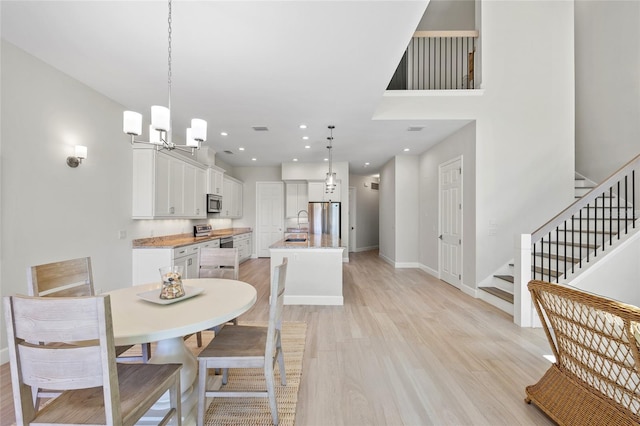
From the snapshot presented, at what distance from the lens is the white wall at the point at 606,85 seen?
405cm

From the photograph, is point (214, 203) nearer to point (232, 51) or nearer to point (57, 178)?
point (57, 178)

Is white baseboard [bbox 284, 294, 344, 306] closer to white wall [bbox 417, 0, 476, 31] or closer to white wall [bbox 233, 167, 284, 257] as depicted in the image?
white wall [bbox 233, 167, 284, 257]

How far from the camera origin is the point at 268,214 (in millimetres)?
8609

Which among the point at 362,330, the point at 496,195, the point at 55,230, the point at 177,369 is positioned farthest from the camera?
the point at 496,195

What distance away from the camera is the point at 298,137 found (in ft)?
18.1

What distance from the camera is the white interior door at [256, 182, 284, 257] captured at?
8570 mm

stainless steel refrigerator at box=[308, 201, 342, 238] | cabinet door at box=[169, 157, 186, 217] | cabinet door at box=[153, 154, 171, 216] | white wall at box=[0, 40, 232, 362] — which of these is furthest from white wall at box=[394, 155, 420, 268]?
white wall at box=[0, 40, 232, 362]

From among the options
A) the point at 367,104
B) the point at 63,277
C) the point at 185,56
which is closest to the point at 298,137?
the point at 367,104

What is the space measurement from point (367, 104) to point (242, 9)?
2.14 meters

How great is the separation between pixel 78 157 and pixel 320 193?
18.1 feet

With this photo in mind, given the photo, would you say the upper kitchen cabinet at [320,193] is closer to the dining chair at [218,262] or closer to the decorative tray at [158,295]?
the dining chair at [218,262]

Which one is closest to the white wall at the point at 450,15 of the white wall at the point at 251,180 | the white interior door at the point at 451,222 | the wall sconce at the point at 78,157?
the white interior door at the point at 451,222

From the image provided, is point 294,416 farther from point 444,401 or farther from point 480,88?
point 480,88

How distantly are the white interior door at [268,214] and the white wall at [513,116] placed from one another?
4.82 m
